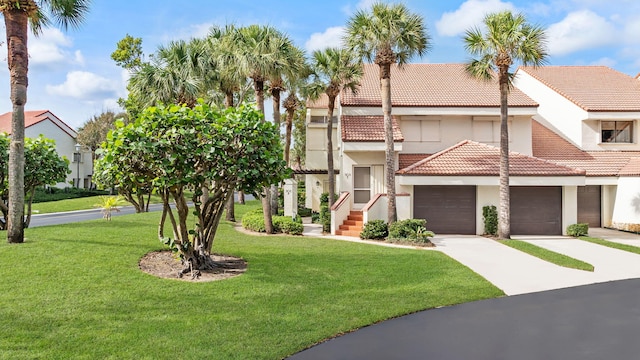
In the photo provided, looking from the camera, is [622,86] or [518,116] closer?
[518,116]


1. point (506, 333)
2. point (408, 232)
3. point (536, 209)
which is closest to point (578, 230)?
point (536, 209)

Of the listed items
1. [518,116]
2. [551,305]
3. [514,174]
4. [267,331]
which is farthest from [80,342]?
[518,116]

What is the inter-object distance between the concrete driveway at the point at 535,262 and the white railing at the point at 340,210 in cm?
471

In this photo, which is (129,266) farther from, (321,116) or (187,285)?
(321,116)

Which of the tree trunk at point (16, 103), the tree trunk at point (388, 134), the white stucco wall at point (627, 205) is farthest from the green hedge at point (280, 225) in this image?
the white stucco wall at point (627, 205)

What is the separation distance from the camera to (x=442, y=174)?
20312 mm

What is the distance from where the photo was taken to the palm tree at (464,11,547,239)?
17.6 metres

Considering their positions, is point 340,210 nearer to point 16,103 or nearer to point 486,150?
point 486,150

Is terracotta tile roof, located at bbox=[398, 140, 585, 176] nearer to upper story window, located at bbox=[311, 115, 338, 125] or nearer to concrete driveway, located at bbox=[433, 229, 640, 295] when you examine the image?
concrete driveway, located at bbox=[433, 229, 640, 295]

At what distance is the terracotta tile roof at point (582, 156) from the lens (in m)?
23.0

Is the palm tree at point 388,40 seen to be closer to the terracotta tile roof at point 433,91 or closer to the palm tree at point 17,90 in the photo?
the terracotta tile roof at point 433,91

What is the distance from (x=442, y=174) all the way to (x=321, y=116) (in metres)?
13.9

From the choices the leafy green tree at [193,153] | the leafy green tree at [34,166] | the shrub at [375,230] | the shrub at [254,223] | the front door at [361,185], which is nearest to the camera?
the leafy green tree at [193,153]

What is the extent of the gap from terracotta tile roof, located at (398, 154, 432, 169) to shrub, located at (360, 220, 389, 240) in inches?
183
